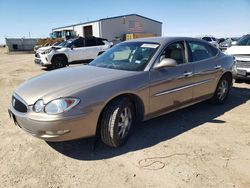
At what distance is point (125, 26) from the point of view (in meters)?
40.4

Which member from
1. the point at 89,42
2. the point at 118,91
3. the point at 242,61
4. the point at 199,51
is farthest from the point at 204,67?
the point at 89,42

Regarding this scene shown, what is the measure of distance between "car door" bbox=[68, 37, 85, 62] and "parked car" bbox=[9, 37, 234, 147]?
9105 millimetres

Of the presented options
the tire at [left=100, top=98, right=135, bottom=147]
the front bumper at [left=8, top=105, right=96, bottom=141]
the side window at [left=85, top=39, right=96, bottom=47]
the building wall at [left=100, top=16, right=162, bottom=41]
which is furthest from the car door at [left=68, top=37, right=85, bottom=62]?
the building wall at [left=100, top=16, right=162, bottom=41]

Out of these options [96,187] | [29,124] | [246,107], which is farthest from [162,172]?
[246,107]

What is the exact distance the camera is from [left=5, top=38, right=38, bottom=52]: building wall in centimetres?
3998

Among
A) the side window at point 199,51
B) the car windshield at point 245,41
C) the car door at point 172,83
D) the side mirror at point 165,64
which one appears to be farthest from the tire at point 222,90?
the car windshield at point 245,41

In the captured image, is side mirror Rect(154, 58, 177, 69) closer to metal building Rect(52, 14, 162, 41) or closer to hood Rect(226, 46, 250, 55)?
hood Rect(226, 46, 250, 55)

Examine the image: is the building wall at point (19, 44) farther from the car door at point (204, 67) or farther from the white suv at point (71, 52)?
the car door at point (204, 67)

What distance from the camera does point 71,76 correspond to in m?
3.65

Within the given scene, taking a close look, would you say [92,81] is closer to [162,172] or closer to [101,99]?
[101,99]

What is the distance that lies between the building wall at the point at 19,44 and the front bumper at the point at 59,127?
41.7 m

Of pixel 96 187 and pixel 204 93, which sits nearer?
pixel 96 187

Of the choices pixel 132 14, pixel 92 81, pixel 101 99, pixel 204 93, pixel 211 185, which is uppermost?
pixel 132 14

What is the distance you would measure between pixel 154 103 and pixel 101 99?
104 cm
